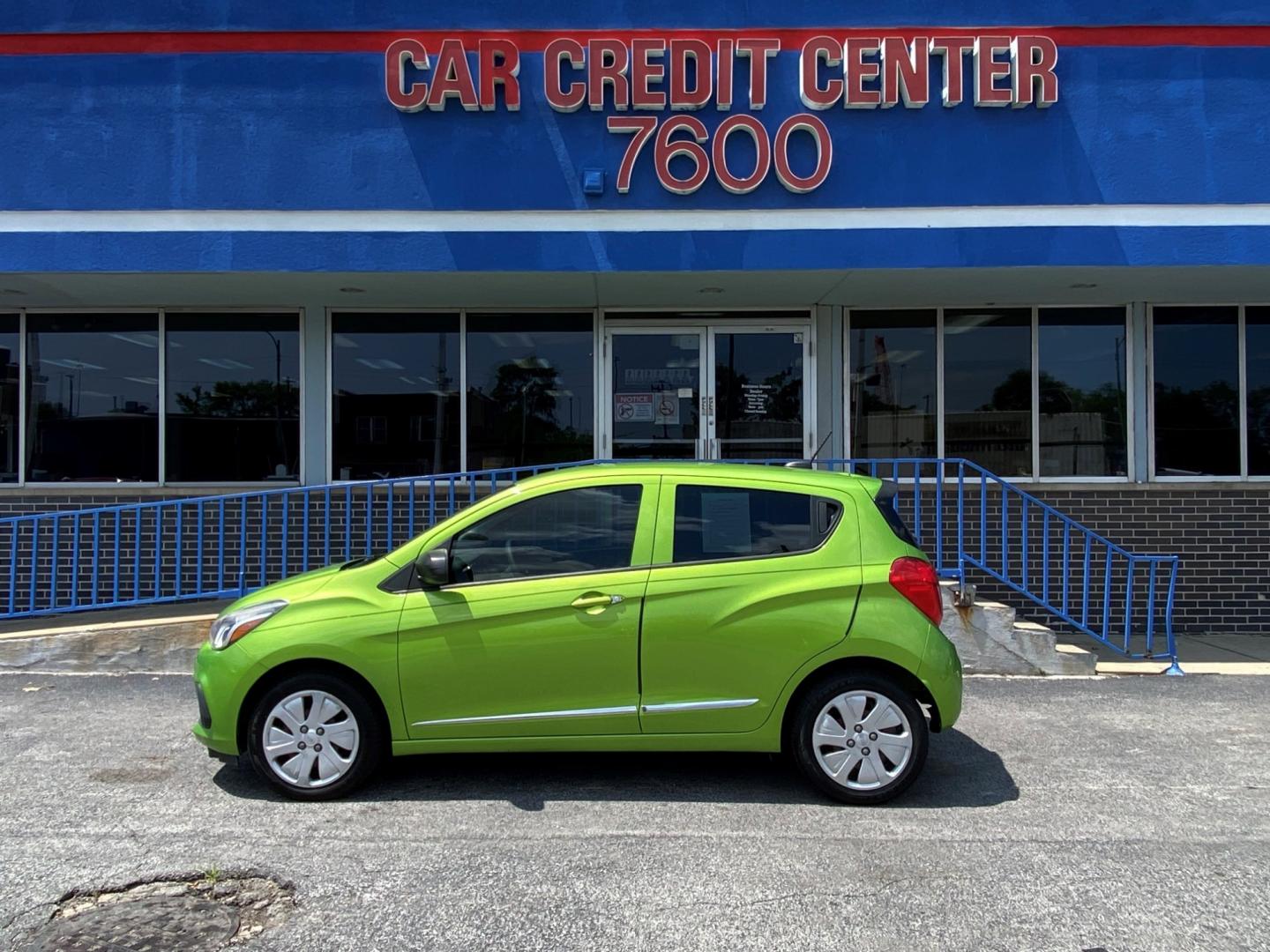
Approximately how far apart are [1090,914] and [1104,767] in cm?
198

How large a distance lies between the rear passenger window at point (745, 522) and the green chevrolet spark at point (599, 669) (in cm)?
8

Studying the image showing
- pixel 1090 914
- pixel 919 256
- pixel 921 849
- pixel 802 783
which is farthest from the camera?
pixel 919 256

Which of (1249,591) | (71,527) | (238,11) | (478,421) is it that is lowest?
(1249,591)

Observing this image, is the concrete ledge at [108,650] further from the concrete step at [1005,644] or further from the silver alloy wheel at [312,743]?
the concrete step at [1005,644]

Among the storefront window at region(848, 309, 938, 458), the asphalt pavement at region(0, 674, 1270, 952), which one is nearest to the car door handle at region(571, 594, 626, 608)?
the asphalt pavement at region(0, 674, 1270, 952)

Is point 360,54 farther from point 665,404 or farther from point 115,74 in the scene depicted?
point 665,404

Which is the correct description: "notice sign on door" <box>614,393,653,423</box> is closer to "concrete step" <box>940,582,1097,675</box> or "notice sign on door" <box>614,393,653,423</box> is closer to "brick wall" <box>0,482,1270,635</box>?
"brick wall" <box>0,482,1270,635</box>

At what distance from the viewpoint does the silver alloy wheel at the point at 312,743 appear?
15.6 feet

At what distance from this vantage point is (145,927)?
3535mm

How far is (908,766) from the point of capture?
4.75 metres

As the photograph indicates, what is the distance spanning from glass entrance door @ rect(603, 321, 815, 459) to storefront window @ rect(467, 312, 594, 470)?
0.32m

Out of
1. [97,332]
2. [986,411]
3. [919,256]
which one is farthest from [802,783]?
[97,332]

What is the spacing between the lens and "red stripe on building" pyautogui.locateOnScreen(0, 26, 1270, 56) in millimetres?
8352

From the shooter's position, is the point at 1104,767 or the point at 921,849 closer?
the point at 921,849
